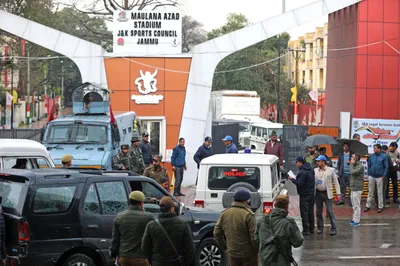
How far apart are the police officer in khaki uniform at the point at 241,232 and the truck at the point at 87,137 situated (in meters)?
10.4

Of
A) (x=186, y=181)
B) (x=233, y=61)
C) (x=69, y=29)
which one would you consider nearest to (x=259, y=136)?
(x=186, y=181)

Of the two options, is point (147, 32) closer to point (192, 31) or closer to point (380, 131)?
point (380, 131)

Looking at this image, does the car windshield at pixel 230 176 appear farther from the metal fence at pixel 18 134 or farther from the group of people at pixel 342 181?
the metal fence at pixel 18 134

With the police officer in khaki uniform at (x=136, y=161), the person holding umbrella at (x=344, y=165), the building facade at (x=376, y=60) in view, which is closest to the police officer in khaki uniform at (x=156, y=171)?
the police officer in khaki uniform at (x=136, y=161)

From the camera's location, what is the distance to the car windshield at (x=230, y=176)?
1562 centimetres

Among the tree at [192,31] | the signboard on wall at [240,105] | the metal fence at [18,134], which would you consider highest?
the tree at [192,31]

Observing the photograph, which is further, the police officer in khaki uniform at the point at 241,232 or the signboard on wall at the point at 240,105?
the signboard on wall at the point at 240,105

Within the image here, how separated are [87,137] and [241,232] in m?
12.2

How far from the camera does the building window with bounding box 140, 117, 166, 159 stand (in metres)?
29.5

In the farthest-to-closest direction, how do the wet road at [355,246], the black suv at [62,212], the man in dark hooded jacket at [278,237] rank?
the wet road at [355,246]
the black suv at [62,212]
the man in dark hooded jacket at [278,237]

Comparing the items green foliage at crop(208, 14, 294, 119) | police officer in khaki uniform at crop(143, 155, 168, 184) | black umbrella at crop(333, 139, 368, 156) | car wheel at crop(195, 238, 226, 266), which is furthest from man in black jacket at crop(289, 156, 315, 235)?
green foliage at crop(208, 14, 294, 119)

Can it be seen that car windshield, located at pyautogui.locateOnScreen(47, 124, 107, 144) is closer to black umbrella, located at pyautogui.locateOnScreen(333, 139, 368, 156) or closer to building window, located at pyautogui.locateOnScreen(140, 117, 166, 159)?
black umbrella, located at pyautogui.locateOnScreen(333, 139, 368, 156)

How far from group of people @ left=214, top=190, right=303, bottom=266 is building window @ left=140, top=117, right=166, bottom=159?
18.9 meters

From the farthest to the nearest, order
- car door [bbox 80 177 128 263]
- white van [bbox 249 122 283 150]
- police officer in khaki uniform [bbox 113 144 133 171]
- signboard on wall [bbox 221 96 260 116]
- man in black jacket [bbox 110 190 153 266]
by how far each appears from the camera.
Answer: signboard on wall [bbox 221 96 260 116] → white van [bbox 249 122 283 150] → police officer in khaki uniform [bbox 113 144 133 171] → car door [bbox 80 177 128 263] → man in black jacket [bbox 110 190 153 266]
